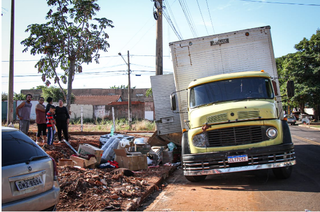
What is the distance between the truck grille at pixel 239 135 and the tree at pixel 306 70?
30975mm

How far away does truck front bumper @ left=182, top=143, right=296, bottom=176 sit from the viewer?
5.98 metres

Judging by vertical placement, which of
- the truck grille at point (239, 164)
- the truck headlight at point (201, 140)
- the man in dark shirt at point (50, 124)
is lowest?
the truck grille at point (239, 164)

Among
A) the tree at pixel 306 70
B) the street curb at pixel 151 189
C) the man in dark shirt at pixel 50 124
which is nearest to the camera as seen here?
the street curb at pixel 151 189

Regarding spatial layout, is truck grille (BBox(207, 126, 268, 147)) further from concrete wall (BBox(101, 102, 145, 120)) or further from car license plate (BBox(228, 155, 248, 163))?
concrete wall (BBox(101, 102, 145, 120))

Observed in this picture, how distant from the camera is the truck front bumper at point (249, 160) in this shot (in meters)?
5.98

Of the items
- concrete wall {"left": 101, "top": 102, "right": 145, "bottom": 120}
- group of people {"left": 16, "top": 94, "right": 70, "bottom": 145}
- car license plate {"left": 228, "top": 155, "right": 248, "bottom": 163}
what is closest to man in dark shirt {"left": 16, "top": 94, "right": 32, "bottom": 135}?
group of people {"left": 16, "top": 94, "right": 70, "bottom": 145}

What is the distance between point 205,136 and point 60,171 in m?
3.24

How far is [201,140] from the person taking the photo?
652 centimetres

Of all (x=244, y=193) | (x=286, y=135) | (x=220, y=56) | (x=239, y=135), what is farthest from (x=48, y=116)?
(x=286, y=135)

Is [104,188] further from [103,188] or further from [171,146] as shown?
[171,146]

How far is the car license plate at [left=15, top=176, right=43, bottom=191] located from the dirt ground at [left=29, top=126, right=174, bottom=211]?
0.98 meters

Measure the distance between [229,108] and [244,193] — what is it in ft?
6.01

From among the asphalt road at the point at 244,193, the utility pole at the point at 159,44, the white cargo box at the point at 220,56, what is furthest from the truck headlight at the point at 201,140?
the utility pole at the point at 159,44

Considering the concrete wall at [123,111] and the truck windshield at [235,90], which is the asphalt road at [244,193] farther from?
the concrete wall at [123,111]
